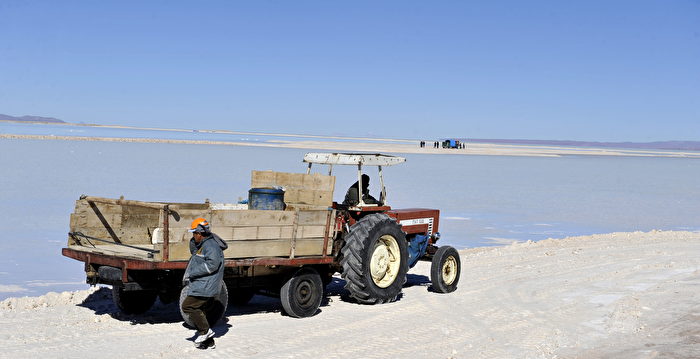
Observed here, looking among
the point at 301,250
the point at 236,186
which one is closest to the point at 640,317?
the point at 301,250

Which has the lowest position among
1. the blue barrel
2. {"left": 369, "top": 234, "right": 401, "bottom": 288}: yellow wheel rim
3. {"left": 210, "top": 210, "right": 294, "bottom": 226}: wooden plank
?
{"left": 369, "top": 234, "right": 401, "bottom": 288}: yellow wheel rim

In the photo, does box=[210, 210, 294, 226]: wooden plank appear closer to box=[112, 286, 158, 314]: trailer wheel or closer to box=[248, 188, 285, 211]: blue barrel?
box=[248, 188, 285, 211]: blue barrel

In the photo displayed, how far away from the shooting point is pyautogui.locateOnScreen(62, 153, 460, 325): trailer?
828 centimetres

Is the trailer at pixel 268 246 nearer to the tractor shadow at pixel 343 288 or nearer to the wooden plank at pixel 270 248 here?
the wooden plank at pixel 270 248

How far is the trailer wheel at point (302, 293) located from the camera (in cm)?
939

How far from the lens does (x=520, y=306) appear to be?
34.5ft

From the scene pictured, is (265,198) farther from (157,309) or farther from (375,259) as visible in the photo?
(157,309)

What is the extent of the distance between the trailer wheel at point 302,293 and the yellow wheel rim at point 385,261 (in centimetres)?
92

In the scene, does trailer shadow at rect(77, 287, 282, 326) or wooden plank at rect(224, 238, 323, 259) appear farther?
trailer shadow at rect(77, 287, 282, 326)

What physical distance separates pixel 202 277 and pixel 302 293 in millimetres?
2145

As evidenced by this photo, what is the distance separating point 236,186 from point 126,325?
19.2 m

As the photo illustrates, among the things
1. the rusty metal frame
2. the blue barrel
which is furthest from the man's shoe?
the blue barrel

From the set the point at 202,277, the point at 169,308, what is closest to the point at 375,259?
the point at 169,308

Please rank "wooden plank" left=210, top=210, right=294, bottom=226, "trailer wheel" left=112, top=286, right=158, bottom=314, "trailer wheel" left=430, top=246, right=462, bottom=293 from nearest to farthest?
"wooden plank" left=210, top=210, right=294, bottom=226
"trailer wheel" left=112, top=286, right=158, bottom=314
"trailer wheel" left=430, top=246, right=462, bottom=293
